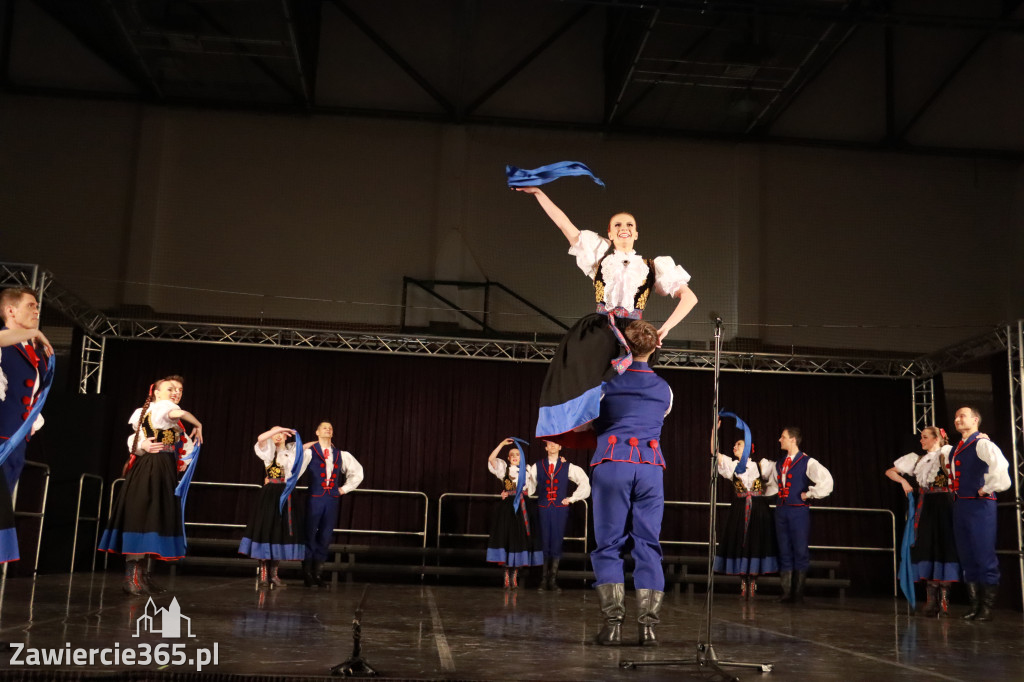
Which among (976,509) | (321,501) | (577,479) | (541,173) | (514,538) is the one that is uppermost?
(541,173)

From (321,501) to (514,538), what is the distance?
6.86 feet

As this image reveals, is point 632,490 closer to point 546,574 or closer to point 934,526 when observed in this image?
point 934,526

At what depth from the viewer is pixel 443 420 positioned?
11188 mm

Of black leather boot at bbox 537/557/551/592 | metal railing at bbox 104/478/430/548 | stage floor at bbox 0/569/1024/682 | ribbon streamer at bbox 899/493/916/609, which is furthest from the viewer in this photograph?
metal railing at bbox 104/478/430/548

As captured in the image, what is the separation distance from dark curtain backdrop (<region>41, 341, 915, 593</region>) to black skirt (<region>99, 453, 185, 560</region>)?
15.8 ft

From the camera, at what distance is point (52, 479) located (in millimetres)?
9023

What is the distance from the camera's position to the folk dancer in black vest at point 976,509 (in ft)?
21.8

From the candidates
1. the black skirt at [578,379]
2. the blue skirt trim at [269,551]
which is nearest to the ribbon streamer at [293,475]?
the blue skirt trim at [269,551]

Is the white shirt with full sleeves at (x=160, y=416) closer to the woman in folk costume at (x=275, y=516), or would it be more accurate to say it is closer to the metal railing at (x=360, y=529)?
the woman in folk costume at (x=275, y=516)

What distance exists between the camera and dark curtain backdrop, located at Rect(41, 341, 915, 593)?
1086 centimetres

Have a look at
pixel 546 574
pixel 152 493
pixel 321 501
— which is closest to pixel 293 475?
pixel 321 501

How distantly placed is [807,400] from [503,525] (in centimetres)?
442

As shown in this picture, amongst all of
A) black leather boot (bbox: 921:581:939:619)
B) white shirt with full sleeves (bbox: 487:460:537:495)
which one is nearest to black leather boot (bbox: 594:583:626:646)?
black leather boot (bbox: 921:581:939:619)

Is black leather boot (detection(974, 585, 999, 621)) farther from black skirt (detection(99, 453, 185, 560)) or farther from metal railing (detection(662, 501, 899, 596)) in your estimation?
black skirt (detection(99, 453, 185, 560))
